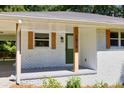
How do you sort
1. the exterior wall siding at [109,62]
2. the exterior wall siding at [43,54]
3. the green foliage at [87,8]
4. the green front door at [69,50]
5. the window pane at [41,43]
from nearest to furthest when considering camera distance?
1. the exterior wall siding at [109,62]
2. the exterior wall siding at [43,54]
3. the window pane at [41,43]
4. the green front door at [69,50]
5. the green foliage at [87,8]

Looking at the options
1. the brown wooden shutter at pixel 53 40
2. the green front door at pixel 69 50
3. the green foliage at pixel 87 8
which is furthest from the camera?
the green foliage at pixel 87 8

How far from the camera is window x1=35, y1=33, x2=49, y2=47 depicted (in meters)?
15.4

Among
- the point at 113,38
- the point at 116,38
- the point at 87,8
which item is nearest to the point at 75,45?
the point at 113,38

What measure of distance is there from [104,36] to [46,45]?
3785 millimetres

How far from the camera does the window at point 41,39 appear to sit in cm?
1542

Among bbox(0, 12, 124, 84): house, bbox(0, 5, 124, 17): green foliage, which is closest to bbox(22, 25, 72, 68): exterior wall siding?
bbox(0, 12, 124, 84): house

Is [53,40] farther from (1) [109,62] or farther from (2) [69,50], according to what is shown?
(1) [109,62]

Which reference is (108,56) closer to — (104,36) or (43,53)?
(104,36)

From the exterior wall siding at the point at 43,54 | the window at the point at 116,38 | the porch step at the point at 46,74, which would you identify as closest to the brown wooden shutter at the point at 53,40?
the exterior wall siding at the point at 43,54

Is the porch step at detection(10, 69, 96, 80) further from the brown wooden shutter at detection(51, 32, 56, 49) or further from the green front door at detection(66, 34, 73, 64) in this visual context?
the brown wooden shutter at detection(51, 32, 56, 49)

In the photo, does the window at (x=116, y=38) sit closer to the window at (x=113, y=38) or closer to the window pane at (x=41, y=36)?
the window at (x=113, y=38)

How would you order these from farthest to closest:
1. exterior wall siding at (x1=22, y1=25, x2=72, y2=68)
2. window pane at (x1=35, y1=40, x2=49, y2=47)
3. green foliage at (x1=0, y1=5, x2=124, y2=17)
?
green foliage at (x1=0, y1=5, x2=124, y2=17) < window pane at (x1=35, y1=40, x2=49, y2=47) < exterior wall siding at (x1=22, y1=25, x2=72, y2=68)

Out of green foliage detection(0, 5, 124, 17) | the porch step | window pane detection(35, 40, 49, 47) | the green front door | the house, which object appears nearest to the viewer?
the porch step
